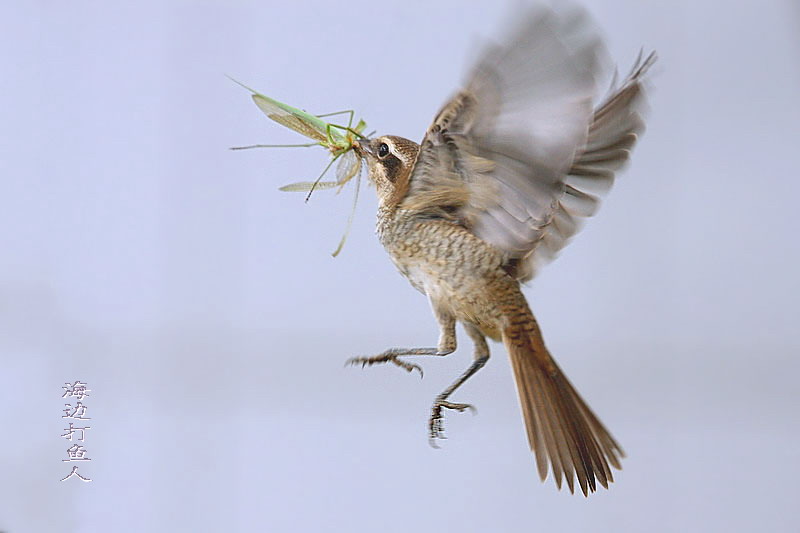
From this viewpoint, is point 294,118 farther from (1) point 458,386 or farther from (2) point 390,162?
(1) point 458,386

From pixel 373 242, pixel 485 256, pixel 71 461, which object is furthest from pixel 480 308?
pixel 71 461

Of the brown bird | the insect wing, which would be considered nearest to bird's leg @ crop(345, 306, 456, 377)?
the brown bird

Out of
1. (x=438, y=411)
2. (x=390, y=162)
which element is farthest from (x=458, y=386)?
(x=390, y=162)

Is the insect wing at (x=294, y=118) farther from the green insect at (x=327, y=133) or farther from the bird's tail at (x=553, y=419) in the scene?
the bird's tail at (x=553, y=419)

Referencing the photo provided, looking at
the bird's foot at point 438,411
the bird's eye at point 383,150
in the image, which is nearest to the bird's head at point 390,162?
the bird's eye at point 383,150

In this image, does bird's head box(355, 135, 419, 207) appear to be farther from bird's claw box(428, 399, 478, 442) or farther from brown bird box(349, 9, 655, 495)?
bird's claw box(428, 399, 478, 442)

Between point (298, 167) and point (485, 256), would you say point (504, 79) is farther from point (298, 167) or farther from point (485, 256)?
point (298, 167)

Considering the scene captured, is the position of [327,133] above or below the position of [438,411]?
above
